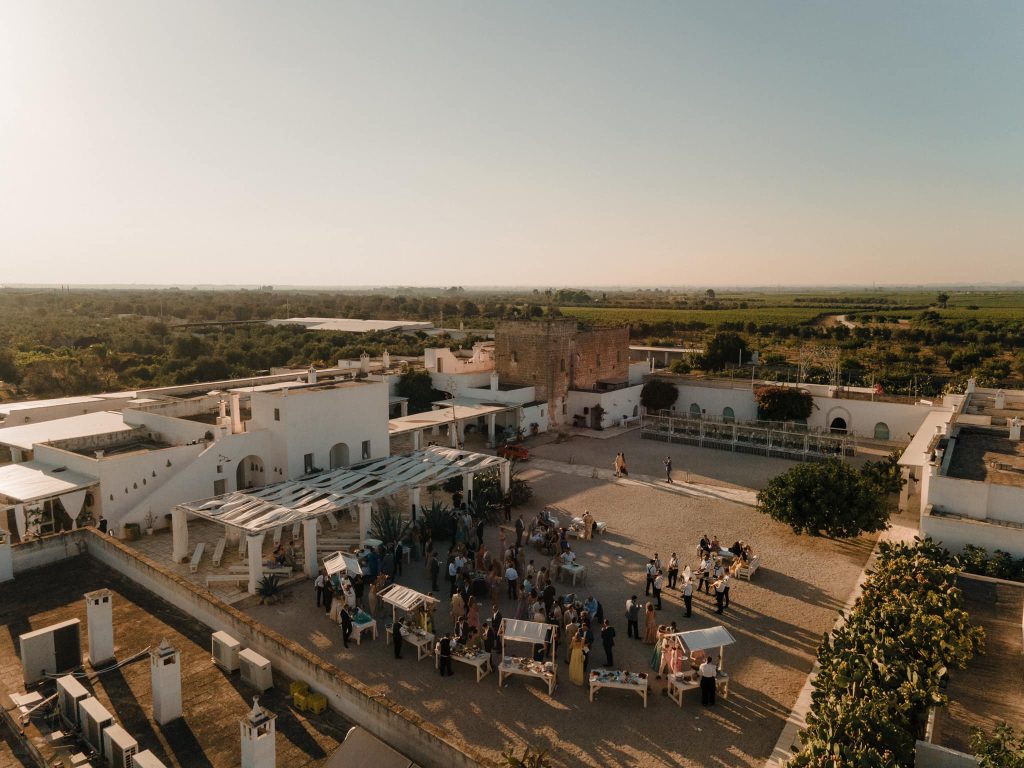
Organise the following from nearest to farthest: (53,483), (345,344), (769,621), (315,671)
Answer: (315,671) → (769,621) → (53,483) → (345,344)

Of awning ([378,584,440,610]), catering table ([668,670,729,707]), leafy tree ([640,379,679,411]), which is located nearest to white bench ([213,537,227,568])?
awning ([378,584,440,610])

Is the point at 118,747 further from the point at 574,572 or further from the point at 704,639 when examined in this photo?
the point at 574,572

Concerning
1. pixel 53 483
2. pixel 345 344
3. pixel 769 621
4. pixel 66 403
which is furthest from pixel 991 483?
pixel 345 344

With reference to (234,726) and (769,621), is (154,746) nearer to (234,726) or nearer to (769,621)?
(234,726)

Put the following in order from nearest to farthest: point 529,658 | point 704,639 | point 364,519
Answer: point 704,639
point 529,658
point 364,519

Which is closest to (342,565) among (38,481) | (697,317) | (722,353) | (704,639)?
(704,639)

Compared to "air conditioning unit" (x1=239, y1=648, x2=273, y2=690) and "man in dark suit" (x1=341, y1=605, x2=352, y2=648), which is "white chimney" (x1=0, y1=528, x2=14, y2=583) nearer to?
"man in dark suit" (x1=341, y1=605, x2=352, y2=648)
